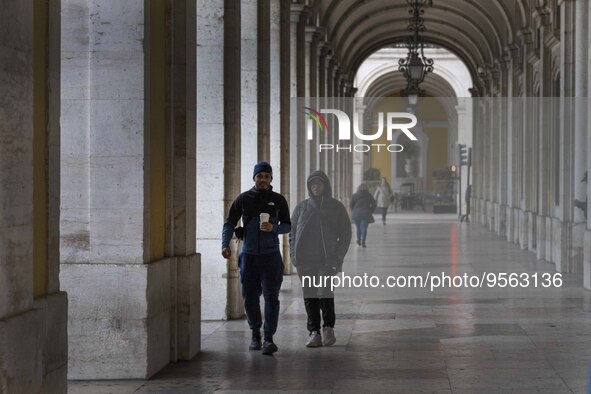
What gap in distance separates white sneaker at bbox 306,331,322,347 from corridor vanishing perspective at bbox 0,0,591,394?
140 millimetres

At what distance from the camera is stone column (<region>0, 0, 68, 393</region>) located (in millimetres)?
5934

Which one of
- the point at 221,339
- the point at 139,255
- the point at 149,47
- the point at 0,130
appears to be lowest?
the point at 221,339

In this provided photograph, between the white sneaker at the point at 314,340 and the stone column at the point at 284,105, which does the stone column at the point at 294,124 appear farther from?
the white sneaker at the point at 314,340

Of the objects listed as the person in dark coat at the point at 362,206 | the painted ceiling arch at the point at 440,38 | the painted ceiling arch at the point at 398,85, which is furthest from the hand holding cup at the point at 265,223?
the painted ceiling arch at the point at 398,85

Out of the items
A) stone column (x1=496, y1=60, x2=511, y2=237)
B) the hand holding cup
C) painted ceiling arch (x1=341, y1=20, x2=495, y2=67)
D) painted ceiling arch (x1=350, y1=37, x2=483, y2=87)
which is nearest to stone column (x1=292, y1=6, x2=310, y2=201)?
the hand holding cup

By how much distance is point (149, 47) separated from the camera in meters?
9.31

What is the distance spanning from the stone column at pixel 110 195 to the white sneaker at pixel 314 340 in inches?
64.4

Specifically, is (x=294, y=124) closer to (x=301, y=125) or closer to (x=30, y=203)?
(x=301, y=125)

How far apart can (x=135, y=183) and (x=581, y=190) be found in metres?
10.3

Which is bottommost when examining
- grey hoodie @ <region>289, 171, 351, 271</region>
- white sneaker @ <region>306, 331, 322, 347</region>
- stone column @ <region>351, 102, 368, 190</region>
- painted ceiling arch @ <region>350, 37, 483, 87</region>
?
white sneaker @ <region>306, 331, 322, 347</region>

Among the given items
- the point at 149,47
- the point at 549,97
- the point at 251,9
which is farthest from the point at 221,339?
the point at 549,97

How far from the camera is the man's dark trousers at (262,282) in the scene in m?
10.2

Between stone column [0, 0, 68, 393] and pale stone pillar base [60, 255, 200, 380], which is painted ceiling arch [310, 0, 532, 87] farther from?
stone column [0, 0, 68, 393]

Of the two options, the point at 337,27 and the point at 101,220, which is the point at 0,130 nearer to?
the point at 101,220
